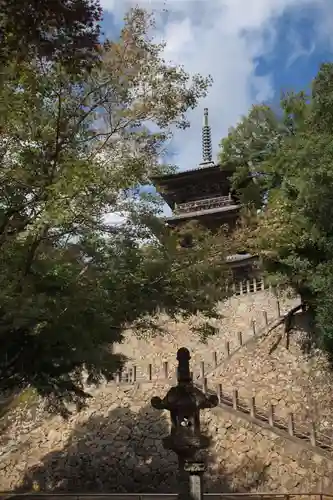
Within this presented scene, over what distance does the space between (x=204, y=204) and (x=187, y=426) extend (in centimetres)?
2148

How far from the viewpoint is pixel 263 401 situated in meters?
18.2

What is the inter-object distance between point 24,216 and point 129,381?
Result: 45.0 feet

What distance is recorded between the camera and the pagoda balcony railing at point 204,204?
28.1 m

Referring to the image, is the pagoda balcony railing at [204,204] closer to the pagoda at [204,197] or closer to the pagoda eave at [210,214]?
the pagoda at [204,197]

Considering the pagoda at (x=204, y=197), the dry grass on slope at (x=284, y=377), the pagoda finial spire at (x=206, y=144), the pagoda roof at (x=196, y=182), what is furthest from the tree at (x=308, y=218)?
the pagoda finial spire at (x=206, y=144)

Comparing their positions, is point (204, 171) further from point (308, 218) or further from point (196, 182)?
point (308, 218)

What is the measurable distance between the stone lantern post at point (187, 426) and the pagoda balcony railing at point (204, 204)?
20463 mm

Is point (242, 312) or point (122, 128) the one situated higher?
point (242, 312)

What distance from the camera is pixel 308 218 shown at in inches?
669

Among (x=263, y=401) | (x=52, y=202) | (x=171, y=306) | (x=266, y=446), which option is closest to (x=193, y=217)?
(x=263, y=401)

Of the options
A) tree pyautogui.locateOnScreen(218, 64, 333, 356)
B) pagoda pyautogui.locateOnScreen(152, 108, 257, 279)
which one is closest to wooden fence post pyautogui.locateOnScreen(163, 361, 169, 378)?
tree pyautogui.locateOnScreen(218, 64, 333, 356)

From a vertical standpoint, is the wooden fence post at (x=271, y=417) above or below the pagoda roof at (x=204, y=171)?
below

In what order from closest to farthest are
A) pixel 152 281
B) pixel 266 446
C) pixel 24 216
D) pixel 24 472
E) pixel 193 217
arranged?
pixel 24 216 → pixel 152 281 → pixel 266 446 → pixel 24 472 → pixel 193 217

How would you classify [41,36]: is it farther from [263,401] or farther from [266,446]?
[263,401]
